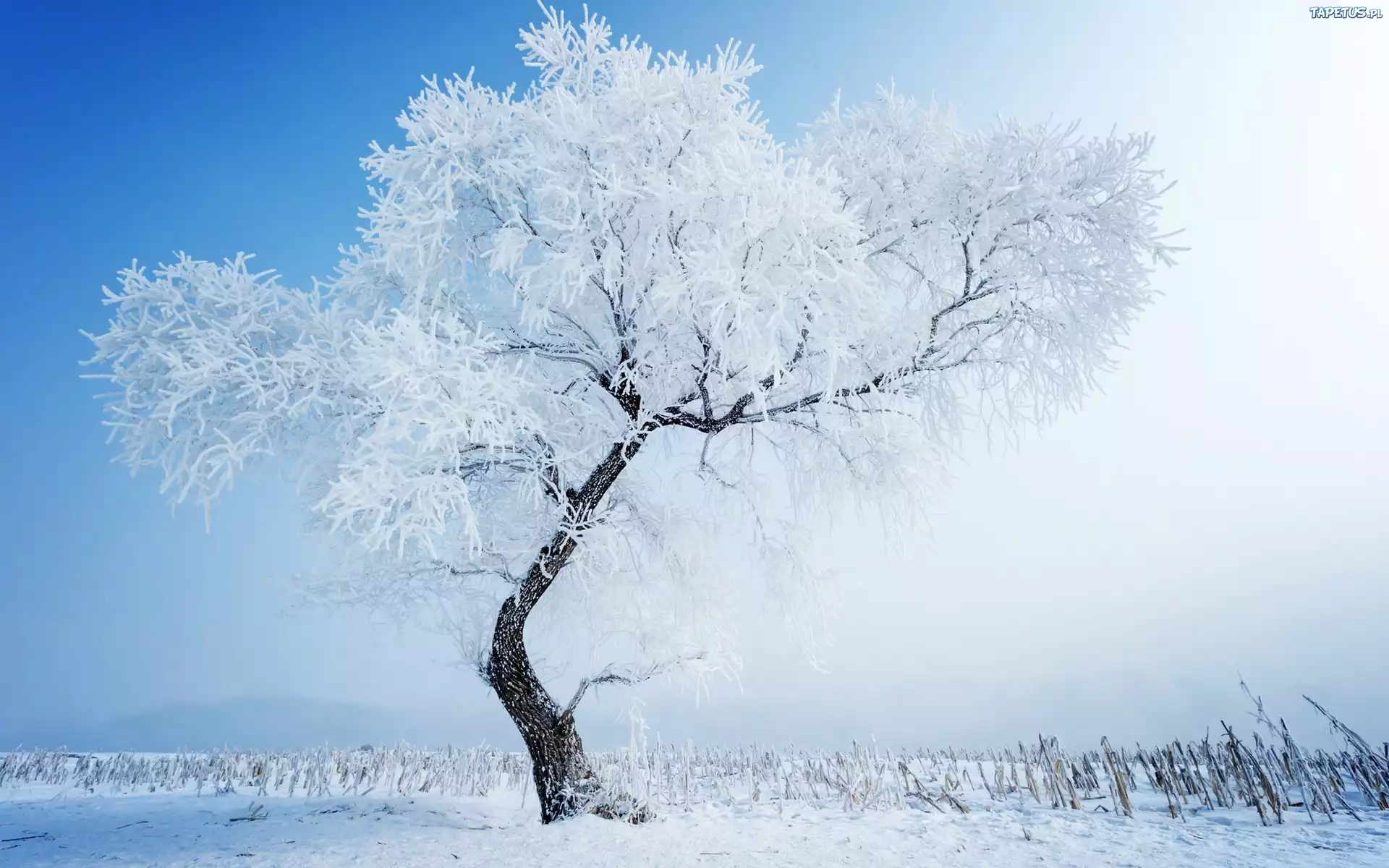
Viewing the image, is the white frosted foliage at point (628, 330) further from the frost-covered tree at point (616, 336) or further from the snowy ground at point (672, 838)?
the snowy ground at point (672, 838)

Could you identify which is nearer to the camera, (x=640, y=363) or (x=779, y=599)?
(x=640, y=363)

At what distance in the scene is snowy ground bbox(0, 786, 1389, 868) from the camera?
577 centimetres

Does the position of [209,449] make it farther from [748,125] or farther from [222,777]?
[222,777]

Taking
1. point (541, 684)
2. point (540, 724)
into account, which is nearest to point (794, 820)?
point (540, 724)

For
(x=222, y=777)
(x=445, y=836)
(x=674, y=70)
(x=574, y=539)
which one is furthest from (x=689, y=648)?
(x=222, y=777)

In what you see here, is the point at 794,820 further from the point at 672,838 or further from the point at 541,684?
the point at 541,684

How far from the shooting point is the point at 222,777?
11.9 meters

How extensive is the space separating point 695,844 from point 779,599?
3.50 meters

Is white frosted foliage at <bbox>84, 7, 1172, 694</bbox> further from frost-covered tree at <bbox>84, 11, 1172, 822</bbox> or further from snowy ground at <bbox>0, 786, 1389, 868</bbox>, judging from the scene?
snowy ground at <bbox>0, 786, 1389, 868</bbox>

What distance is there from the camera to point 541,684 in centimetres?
812

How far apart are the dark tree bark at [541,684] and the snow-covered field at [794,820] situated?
43cm

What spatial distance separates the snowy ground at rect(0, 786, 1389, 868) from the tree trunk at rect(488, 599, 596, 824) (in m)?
0.33

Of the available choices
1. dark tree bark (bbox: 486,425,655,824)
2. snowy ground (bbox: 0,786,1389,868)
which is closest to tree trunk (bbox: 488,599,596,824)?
dark tree bark (bbox: 486,425,655,824)

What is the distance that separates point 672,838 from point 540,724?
199 cm
